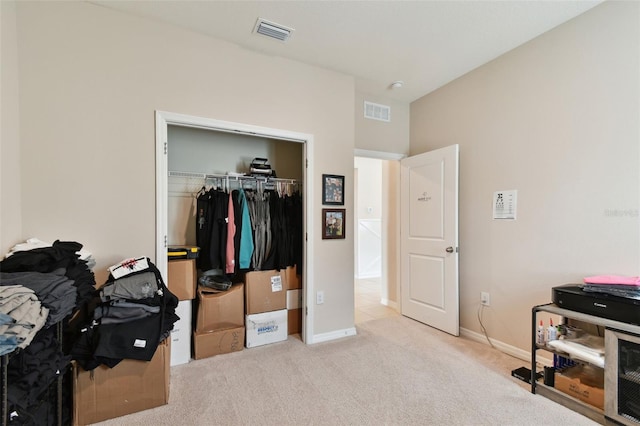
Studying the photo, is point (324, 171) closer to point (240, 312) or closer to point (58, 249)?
point (240, 312)

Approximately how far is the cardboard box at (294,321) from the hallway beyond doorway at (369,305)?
787 mm

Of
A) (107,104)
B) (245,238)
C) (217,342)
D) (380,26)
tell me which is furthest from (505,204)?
(107,104)

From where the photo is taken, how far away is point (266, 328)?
2879 mm

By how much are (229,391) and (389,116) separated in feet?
11.3

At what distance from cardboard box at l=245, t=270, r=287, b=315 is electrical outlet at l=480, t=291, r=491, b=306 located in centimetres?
204

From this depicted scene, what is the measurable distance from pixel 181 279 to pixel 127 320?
2.21ft

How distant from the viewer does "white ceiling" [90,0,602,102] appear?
6.98 ft

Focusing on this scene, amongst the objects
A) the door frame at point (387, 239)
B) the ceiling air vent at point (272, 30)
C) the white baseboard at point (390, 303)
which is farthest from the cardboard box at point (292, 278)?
the ceiling air vent at point (272, 30)

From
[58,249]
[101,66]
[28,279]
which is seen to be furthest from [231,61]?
[28,279]

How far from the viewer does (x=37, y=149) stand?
6.46 feet

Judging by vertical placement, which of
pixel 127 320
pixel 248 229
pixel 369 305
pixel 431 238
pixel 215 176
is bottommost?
pixel 369 305

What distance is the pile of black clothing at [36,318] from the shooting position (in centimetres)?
106

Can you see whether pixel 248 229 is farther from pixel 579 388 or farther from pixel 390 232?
pixel 579 388

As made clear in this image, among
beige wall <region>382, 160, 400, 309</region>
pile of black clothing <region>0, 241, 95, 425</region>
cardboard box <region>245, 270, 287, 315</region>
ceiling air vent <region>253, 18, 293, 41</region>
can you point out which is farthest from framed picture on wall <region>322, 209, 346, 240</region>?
pile of black clothing <region>0, 241, 95, 425</region>
